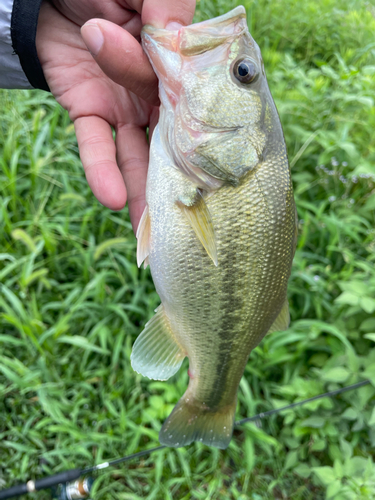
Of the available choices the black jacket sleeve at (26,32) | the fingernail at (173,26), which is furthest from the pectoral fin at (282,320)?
the black jacket sleeve at (26,32)

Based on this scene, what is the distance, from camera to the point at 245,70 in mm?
1506

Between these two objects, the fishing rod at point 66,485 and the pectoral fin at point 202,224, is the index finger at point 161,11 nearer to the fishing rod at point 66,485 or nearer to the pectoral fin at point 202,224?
the pectoral fin at point 202,224

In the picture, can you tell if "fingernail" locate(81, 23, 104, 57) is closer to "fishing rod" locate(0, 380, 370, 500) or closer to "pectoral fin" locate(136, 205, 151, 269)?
"pectoral fin" locate(136, 205, 151, 269)

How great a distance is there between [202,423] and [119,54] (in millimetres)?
1678

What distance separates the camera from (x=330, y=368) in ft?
8.28

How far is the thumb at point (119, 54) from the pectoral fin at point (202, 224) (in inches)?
23.4

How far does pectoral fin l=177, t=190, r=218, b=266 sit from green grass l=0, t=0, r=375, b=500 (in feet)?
3.10

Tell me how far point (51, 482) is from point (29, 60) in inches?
93.2

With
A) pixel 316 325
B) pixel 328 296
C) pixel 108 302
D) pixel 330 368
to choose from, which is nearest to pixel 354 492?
pixel 330 368

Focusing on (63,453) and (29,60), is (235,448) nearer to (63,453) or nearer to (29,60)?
(63,453)

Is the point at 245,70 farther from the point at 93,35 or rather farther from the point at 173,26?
the point at 93,35

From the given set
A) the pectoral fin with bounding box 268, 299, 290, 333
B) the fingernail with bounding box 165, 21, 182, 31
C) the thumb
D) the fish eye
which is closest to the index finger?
the fingernail with bounding box 165, 21, 182, 31

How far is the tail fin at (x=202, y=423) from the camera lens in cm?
175

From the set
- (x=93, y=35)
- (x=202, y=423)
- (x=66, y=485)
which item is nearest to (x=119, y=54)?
(x=93, y=35)
